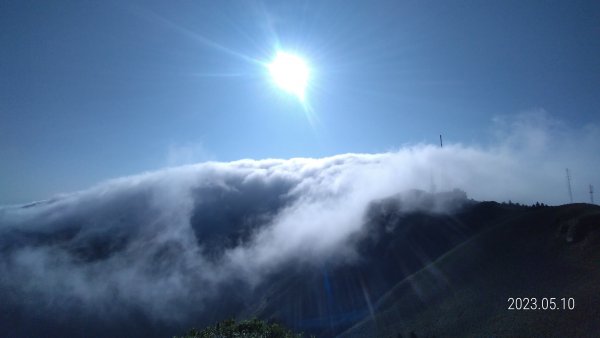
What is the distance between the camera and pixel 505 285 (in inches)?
2938

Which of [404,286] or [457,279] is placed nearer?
[457,279]

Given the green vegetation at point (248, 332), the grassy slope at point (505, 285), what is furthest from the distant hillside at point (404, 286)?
the green vegetation at point (248, 332)

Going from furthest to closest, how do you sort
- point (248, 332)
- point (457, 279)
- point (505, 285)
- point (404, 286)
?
point (404, 286), point (457, 279), point (505, 285), point (248, 332)

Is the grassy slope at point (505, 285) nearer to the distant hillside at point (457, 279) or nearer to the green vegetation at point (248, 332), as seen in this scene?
the distant hillside at point (457, 279)

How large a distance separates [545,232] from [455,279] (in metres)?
24.8

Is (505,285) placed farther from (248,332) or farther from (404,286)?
(248,332)

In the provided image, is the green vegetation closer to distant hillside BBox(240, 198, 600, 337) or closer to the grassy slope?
distant hillside BBox(240, 198, 600, 337)

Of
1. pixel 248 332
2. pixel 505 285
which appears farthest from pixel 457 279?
pixel 248 332

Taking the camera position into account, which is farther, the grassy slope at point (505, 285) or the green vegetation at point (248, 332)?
the grassy slope at point (505, 285)

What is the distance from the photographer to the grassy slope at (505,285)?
194ft

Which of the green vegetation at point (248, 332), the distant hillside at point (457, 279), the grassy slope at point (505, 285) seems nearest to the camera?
the green vegetation at point (248, 332)

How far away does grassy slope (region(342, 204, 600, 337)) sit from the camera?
194ft

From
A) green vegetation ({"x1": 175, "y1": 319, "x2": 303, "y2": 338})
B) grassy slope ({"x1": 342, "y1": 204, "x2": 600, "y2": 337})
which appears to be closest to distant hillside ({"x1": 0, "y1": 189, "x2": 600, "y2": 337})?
grassy slope ({"x1": 342, "y1": 204, "x2": 600, "y2": 337})

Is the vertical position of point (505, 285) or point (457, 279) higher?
point (505, 285)
